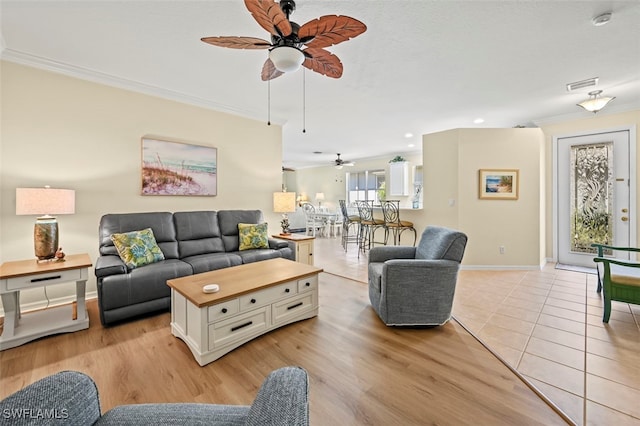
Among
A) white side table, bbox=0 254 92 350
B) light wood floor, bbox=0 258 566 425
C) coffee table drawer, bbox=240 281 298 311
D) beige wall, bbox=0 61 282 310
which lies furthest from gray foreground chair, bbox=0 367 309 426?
beige wall, bbox=0 61 282 310

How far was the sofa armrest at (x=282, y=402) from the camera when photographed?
1.95ft

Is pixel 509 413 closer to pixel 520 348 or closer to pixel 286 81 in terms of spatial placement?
pixel 520 348

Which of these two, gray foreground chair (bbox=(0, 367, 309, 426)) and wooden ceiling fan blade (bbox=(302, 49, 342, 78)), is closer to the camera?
gray foreground chair (bbox=(0, 367, 309, 426))

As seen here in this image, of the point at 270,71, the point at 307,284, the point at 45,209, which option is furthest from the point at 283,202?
A: the point at 45,209

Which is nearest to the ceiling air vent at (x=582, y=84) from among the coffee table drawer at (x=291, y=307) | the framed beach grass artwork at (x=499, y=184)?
the framed beach grass artwork at (x=499, y=184)

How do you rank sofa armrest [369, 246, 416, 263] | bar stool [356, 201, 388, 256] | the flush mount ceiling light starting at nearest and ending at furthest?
sofa armrest [369, 246, 416, 263] → the flush mount ceiling light → bar stool [356, 201, 388, 256]

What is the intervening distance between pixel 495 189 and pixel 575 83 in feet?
5.74

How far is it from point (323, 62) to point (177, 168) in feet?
8.97

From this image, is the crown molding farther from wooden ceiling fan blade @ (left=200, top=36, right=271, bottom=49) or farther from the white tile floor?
the white tile floor

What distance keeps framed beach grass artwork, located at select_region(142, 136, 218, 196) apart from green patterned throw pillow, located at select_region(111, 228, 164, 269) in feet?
2.80

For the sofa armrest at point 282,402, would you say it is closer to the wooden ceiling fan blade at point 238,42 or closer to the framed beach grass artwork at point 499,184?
the wooden ceiling fan blade at point 238,42

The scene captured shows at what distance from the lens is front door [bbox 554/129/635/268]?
4180 mm

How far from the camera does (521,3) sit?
2027 mm

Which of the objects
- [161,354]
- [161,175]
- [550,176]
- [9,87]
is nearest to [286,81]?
[161,175]
